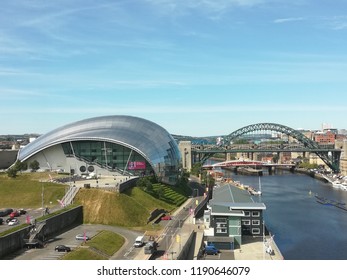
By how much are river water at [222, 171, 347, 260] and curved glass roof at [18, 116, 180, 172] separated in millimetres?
15470

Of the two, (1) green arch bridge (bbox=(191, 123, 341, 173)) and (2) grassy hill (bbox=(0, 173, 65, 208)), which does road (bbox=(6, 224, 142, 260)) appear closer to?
(2) grassy hill (bbox=(0, 173, 65, 208))

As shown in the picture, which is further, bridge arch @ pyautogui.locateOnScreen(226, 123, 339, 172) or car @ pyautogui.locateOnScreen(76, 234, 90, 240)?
bridge arch @ pyautogui.locateOnScreen(226, 123, 339, 172)

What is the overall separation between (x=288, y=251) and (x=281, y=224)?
11323mm

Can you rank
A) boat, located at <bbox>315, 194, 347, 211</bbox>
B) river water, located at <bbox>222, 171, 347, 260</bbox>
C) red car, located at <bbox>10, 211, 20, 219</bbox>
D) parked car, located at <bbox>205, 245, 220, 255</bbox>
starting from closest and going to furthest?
parked car, located at <bbox>205, 245, 220, 255</bbox> → red car, located at <bbox>10, 211, 20, 219</bbox> → river water, located at <bbox>222, 171, 347, 260</bbox> → boat, located at <bbox>315, 194, 347, 211</bbox>

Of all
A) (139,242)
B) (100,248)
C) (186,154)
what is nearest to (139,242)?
(139,242)

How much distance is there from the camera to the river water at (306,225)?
37500 mm

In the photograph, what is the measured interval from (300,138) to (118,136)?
90.7 metres

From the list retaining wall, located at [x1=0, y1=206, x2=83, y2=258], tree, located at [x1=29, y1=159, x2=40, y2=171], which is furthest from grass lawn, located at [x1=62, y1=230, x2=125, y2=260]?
tree, located at [x1=29, y1=159, x2=40, y2=171]

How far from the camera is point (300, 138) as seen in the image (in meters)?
133

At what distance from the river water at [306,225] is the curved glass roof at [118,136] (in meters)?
15.5

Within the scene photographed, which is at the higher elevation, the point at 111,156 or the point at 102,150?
the point at 102,150

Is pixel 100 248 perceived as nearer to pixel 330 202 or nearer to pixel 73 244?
pixel 73 244

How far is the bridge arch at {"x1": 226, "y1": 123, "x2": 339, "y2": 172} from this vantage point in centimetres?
12246
